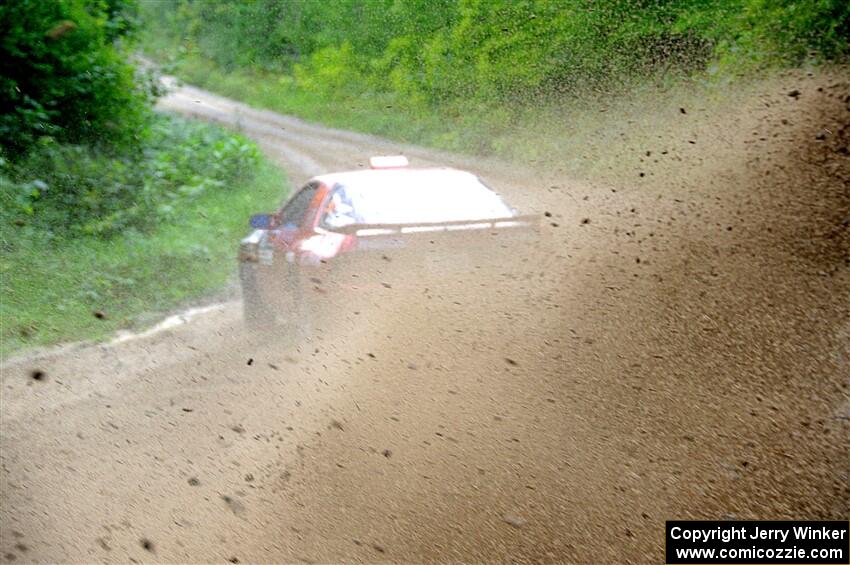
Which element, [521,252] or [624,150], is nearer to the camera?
[521,252]

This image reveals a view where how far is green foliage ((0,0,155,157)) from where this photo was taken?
10.8 meters

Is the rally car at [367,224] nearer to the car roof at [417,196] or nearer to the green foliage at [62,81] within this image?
the car roof at [417,196]

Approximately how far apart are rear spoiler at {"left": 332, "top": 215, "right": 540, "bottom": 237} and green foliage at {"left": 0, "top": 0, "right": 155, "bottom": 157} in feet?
22.7

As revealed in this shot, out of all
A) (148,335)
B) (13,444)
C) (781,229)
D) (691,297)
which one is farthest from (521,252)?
(148,335)

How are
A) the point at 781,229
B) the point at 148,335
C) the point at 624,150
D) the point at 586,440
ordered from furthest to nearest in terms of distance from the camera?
the point at 624,150 → the point at 148,335 → the point at 781,229 → the point at 586,440

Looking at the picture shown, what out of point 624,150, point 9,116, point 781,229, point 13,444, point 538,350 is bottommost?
point 13,444

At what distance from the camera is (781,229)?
7.15 m

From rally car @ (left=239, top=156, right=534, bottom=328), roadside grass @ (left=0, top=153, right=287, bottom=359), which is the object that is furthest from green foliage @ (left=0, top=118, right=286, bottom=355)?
rally car @ (left=239, top=156, right=534, bottom=328)

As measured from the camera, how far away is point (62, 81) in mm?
11391

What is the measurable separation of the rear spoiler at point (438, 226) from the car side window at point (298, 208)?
827 millimetres

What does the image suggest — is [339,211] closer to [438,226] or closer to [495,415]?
[438,226]

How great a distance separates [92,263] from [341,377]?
518cm

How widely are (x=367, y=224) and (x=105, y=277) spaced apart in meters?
4.84

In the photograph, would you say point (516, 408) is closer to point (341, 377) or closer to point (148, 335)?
point (341, 377)
